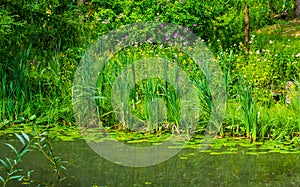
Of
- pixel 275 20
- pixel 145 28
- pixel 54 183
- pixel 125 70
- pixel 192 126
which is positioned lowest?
pixel 54 183

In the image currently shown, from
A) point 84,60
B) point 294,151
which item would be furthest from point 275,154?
point 84,60

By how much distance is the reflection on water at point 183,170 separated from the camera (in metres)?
4.58

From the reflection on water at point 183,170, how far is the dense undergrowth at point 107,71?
0.57m

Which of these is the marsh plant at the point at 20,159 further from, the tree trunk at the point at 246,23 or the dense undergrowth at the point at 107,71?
the tree trunk at the point at 246,23

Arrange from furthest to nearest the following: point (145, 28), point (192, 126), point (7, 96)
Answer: point (145, 28)
point (7, 96)
point (192, 126)

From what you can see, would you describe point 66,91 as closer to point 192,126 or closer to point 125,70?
point 125,70

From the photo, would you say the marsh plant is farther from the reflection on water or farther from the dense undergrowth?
the dense undergrowth

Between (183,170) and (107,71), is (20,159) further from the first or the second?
(107,71)

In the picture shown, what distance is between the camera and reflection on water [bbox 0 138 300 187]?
4578mm

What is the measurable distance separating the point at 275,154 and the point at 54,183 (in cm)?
208

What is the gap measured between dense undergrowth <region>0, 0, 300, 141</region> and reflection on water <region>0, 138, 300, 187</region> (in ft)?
1.87

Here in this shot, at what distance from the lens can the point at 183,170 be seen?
496 cm

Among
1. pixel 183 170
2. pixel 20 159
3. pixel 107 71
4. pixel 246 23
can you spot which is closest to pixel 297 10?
pixel 246 23

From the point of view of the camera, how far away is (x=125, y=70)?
7082 millimetres
